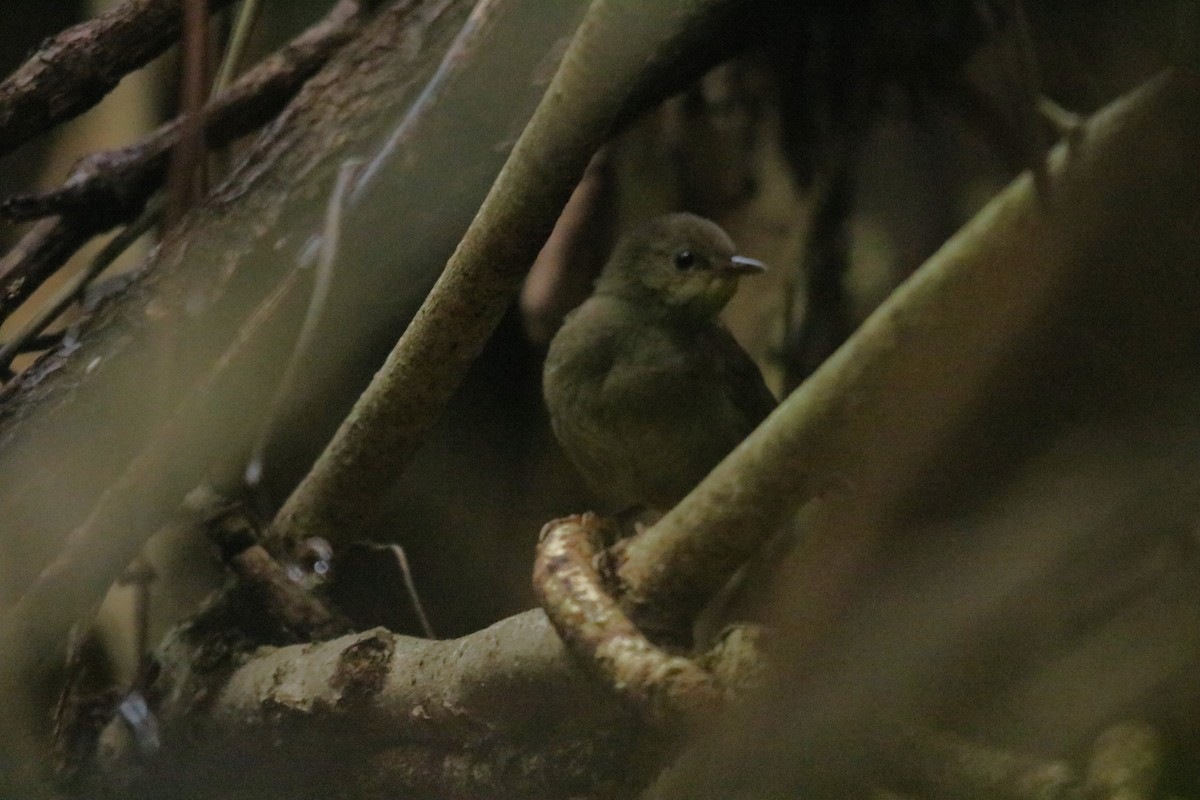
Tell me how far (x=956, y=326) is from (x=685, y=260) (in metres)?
1.27

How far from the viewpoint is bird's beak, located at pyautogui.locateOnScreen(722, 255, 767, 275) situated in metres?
2.04

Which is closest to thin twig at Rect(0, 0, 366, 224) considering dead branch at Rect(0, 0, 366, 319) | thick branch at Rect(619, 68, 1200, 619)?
dead branch at Rect(0, 0, 366, 319)

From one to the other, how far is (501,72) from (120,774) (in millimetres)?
1250

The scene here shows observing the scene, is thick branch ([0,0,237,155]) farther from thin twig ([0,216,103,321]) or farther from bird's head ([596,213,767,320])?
bird's head ([596,213,767,320])

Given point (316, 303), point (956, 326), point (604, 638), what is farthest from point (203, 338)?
point (956, 326)

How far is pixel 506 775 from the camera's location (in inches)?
58.2

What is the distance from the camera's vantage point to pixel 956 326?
87 centimetres

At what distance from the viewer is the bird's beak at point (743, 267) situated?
2.04 metres

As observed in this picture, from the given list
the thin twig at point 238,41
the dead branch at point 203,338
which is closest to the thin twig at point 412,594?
the dead branch at point 203,338

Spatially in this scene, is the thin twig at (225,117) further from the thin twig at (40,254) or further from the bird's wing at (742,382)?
the bird's wing at (742,382)

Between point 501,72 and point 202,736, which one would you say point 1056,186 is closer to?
point 501,72

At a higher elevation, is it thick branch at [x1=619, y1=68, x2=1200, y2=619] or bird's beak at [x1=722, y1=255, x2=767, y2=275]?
thick branch at [x1=619, y1=68, x2=1200, y2=619]

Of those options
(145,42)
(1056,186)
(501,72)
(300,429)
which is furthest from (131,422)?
(1056,186)

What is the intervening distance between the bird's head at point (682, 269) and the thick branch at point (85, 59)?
0.88m
